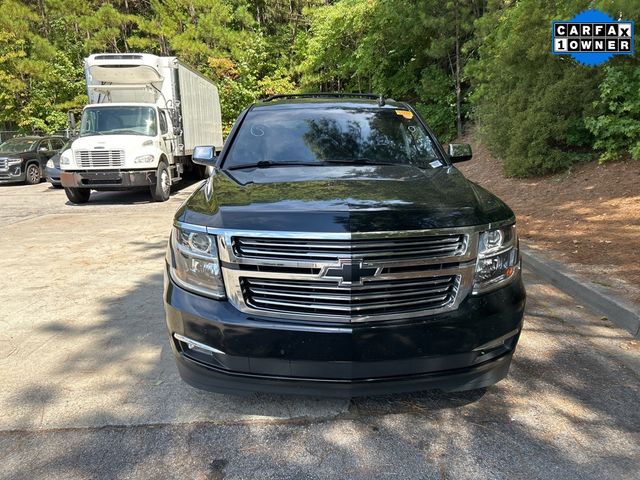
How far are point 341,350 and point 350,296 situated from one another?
258 millimetres

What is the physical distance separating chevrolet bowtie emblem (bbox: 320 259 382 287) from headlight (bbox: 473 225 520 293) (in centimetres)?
62

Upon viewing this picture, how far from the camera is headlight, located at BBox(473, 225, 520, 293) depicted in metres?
2.55

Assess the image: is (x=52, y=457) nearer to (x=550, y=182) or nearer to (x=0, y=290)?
(x=0, y=290)

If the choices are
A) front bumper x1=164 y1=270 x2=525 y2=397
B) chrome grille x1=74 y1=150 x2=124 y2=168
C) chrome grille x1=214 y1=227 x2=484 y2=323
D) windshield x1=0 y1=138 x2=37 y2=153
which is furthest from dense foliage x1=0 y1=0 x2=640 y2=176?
windshield x1=0 y1=138 x2=37 y2=153

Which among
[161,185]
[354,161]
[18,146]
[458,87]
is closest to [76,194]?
[161,185]

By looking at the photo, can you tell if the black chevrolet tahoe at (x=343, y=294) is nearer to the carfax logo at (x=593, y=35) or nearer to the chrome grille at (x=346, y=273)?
the chrome grille at (x=346, y=273)

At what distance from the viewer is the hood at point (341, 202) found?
2439 mm

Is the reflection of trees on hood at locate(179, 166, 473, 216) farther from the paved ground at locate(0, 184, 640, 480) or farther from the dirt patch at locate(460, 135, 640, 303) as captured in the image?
the dirt patch at locate(460, 135, 640, 303)

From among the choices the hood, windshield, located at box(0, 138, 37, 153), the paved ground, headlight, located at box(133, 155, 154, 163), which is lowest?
the paved ground

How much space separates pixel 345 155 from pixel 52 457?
104 inches

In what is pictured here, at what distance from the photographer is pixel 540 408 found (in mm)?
2900

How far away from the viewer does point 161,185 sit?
12.0 metres

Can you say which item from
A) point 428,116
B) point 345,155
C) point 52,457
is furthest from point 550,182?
point 428,116

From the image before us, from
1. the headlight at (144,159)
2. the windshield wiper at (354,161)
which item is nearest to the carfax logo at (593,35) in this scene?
the windshield wiper at (354,161)
